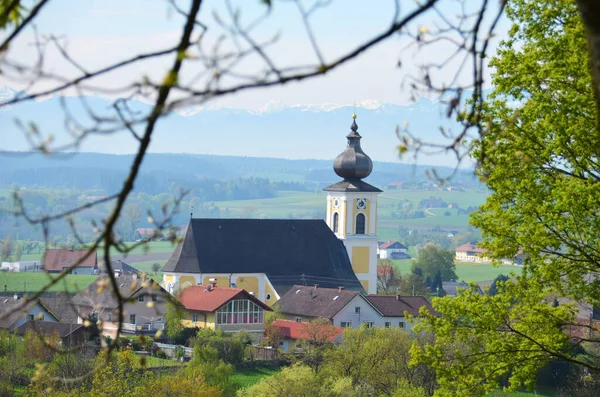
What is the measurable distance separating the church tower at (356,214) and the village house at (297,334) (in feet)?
44.2

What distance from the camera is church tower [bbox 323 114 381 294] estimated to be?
5906 cm

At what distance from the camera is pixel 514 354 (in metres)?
9.35

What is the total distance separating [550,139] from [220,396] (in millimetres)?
18590

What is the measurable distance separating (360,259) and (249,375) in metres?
25.8

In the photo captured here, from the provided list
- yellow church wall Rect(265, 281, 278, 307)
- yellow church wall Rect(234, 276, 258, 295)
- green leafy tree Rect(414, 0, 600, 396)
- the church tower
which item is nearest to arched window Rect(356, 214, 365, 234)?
the church tower

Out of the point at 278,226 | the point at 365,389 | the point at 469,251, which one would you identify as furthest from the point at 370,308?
the point at 469,251

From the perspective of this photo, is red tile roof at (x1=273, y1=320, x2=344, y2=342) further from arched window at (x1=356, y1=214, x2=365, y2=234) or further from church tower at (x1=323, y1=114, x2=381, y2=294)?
arched window at (x1=356, y1=214, x2=365, y2=234)

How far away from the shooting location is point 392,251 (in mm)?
157125

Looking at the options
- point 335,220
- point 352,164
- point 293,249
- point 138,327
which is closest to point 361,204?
point 335,220

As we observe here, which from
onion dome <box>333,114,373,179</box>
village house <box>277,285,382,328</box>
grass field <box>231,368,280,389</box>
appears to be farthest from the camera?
onion dome <box>333,114,373,179</box>

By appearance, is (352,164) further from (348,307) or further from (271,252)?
(348,307)

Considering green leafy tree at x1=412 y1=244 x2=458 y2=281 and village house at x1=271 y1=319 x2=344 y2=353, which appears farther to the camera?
green leafy tree at x1=412 y1=244 x2=458 y2=281

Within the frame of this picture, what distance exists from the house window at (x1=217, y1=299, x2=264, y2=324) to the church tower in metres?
14.0

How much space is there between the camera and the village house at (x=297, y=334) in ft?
118
